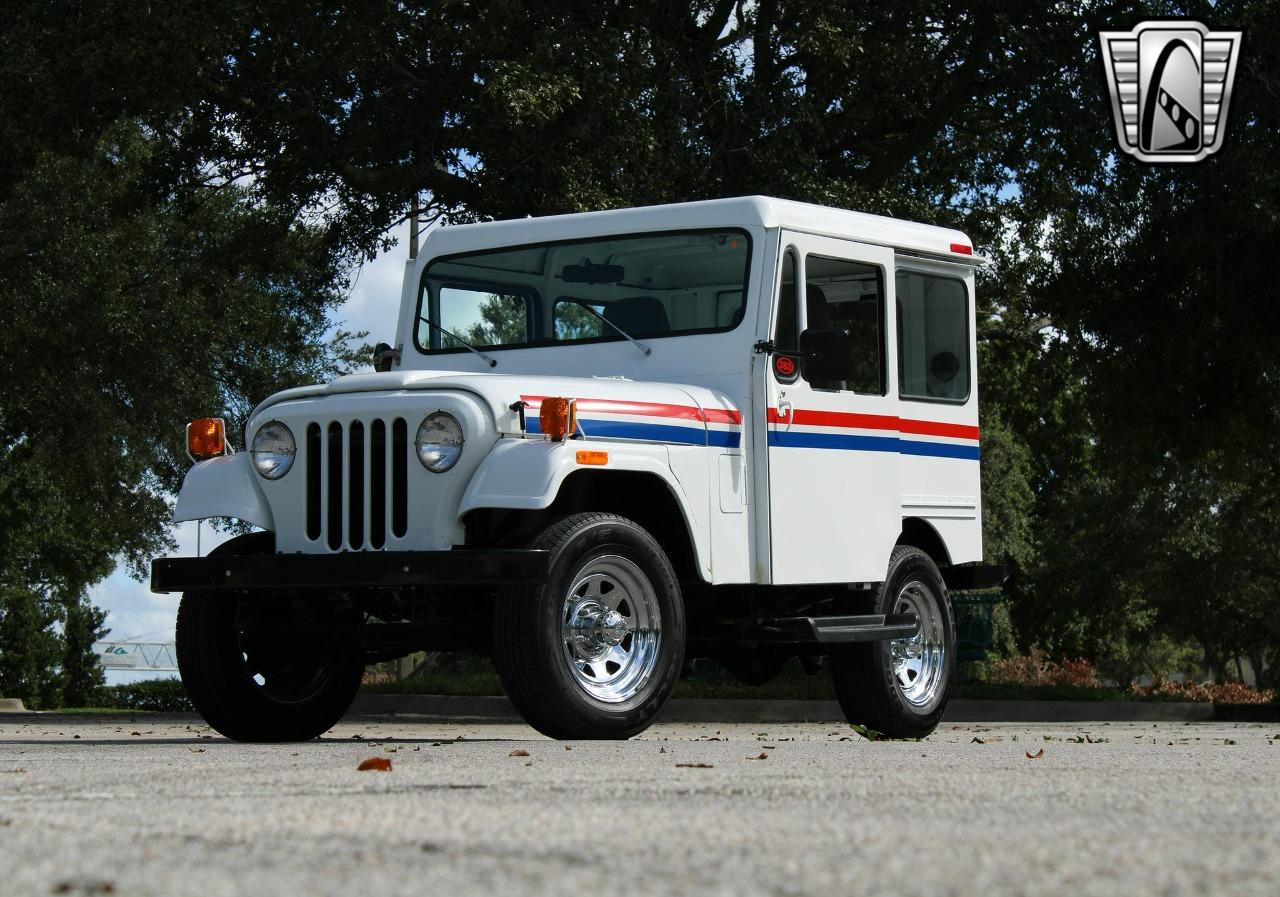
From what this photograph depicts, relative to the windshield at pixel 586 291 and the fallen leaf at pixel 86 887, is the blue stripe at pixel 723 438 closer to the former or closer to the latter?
the windshield at pixel 586 291

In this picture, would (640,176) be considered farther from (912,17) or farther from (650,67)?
(912,17)

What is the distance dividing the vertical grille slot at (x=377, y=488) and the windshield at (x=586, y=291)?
5.84 feet

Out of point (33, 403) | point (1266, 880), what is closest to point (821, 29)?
point (33, 403)

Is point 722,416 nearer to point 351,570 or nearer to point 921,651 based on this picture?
point 351,570

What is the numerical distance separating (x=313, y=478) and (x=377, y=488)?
0.40 meters

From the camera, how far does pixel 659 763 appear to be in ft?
24.8

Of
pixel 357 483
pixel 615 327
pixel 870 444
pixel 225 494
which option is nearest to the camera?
pixel 357 483

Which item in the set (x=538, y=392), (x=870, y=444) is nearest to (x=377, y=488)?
(x=538, y=392)

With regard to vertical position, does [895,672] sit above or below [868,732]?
above

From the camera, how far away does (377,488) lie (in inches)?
363

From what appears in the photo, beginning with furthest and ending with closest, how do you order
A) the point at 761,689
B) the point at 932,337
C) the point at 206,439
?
the point at 761,689 < the point at 932,337 < the point at 206,439

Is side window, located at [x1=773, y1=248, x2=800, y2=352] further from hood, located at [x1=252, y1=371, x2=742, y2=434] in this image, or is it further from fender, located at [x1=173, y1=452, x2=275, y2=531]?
fender, located at [x1=173, y1=452, x2=275, y2=531]
